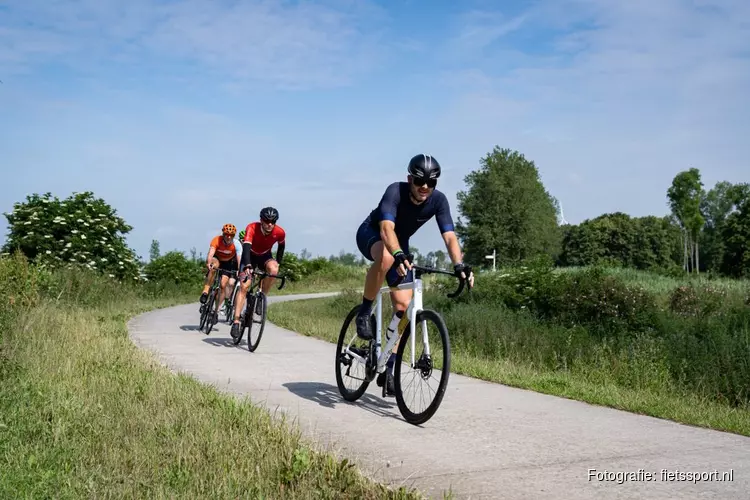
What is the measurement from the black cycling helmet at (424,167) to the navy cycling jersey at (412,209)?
0.28 m

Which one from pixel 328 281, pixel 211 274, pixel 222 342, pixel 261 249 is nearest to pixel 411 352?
pixel 261 249

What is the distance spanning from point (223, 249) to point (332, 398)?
7600mm

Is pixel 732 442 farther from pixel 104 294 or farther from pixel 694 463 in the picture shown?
pixel 104 294

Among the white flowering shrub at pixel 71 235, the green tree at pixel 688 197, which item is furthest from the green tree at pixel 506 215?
the white flowering shrub at pixel 71 235

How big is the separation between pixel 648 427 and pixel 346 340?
2967 millimetres

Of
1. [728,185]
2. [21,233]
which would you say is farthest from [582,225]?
[21,233]

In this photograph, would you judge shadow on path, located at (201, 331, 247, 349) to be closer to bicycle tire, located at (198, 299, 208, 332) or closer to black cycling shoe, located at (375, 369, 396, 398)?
bicycle tire, located at (198, 299, 208, 332)

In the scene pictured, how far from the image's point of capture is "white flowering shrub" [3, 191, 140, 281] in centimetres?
2325

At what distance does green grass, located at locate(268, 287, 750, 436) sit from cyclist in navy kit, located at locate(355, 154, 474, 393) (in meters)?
2.19

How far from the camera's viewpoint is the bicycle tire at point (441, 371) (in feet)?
18.5

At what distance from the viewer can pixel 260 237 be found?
1185 centimetres

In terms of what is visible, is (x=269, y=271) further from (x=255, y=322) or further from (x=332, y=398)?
(x=332, y=398)

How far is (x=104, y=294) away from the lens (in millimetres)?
21562

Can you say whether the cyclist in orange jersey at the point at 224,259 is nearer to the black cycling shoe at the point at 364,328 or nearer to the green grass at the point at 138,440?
the green grass at the point at 138,440
